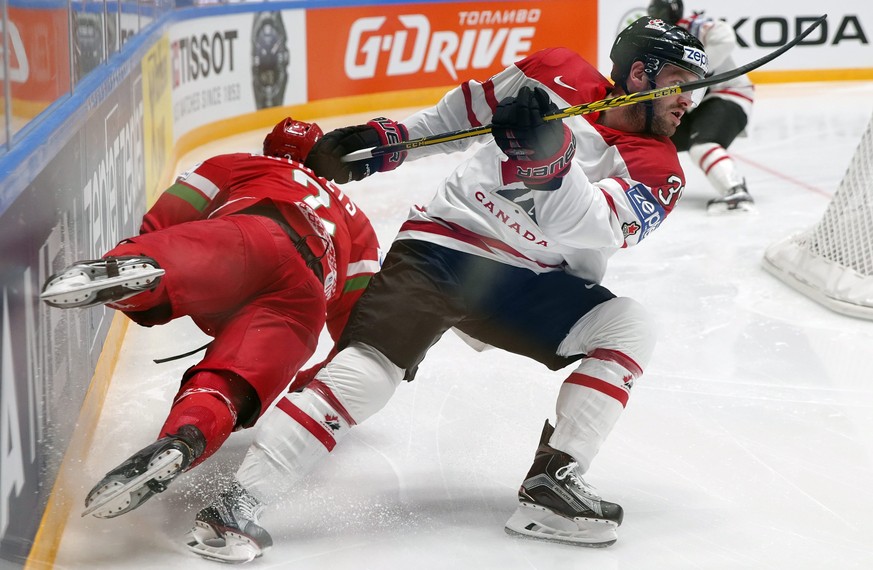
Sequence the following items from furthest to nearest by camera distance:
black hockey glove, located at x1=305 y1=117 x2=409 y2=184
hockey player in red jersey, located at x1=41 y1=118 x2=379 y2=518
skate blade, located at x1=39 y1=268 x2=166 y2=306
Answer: black hockey glove, located at x1=305 y1=117 x2=409 y2=184
hockey player in red jersey, located at x1=41 y1=118 x2=379 y2=518
skate blade, located at x1=39 y1=268 x2=166 y2=306

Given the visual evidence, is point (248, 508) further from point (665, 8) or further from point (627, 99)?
point (665, 8)

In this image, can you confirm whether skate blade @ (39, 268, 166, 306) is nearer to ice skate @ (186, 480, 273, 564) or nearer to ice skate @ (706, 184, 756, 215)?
ice skate @ (186, 480, 273, 564)

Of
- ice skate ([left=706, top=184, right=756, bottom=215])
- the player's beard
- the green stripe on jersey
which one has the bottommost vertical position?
A: ice skate ([left=706, top=184, right=756, bottom=215])

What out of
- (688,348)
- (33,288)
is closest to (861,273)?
(688,348)

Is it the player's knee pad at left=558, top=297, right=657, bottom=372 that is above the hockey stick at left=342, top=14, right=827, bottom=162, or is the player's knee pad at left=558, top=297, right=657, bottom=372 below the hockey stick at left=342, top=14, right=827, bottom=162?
below

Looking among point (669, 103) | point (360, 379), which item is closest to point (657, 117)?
point (669, 103)

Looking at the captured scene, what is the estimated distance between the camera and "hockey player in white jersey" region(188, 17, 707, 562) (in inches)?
75.6

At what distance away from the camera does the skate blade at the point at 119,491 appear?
177cm

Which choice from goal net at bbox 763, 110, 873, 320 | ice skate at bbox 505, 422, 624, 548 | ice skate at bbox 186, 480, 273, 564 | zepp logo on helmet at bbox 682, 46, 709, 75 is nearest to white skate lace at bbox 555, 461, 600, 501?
ice skate at bbox 505, 422, 624, 548

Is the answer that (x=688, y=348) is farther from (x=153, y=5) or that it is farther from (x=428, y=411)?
(x=153, y=5)

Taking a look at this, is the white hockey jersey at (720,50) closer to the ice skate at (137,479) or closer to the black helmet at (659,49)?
the black helmet at (659,49)

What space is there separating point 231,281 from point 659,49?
0.92 m

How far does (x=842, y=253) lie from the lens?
12.2ft

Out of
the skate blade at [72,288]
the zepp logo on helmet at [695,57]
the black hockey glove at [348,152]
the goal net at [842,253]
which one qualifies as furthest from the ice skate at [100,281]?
the goal net at [842,253]
